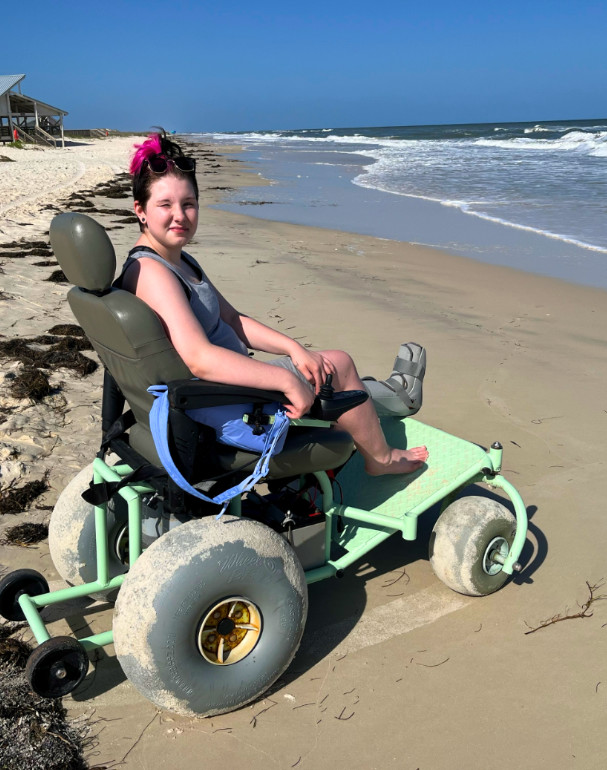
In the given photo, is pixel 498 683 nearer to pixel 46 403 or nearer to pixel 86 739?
pixel 86 739

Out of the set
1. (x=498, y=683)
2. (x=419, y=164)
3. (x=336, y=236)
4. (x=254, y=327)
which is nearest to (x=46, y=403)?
(x=254, y=327)

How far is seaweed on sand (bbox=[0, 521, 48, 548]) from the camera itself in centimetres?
345

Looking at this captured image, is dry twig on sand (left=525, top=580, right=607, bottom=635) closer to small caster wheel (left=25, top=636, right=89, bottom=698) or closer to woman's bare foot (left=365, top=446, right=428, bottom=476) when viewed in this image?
woman's bare foot (left=365, top=446, right=428, bottom=476)

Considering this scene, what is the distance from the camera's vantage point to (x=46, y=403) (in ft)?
16.1

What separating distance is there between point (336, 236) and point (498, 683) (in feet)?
33.3

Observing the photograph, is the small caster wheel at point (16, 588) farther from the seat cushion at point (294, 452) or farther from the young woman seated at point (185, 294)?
the young woman seated at point (185, 294)

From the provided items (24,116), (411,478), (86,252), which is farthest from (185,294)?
(24,116)

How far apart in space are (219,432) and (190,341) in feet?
1.11

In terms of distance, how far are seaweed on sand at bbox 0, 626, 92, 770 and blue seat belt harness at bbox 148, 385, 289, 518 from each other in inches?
34.5

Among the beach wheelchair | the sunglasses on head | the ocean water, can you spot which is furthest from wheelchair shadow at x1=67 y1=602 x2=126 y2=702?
the ocean water

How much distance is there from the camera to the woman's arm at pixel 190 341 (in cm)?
237

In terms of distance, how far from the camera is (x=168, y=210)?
8.38 feet

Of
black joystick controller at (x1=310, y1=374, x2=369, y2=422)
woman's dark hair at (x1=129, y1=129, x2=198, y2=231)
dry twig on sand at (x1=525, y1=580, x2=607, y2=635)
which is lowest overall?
dry twig on sand at (x1=525, y1=580, x2=607, y2=635)

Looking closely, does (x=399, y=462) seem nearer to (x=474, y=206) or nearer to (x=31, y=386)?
(x=31, y=386)
